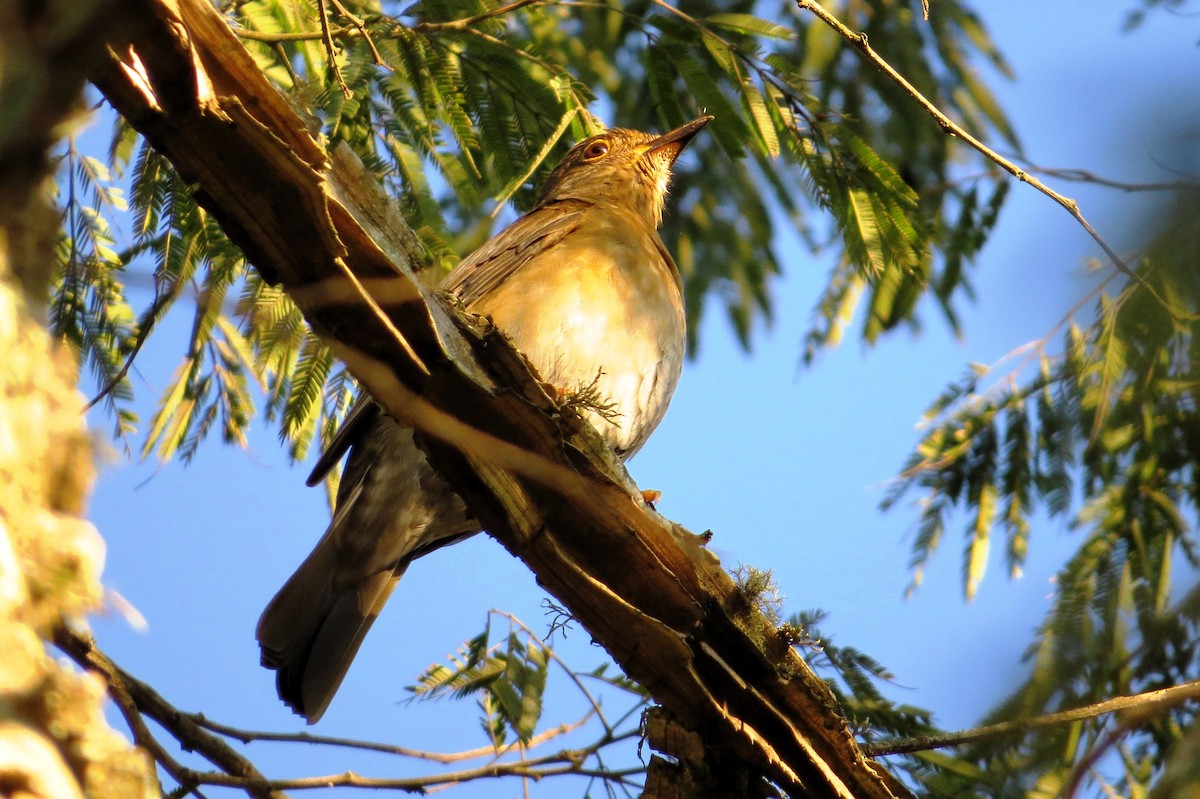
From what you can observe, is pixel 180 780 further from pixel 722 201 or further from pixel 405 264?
pixel 722 201

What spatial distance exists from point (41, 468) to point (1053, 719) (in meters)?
1.85

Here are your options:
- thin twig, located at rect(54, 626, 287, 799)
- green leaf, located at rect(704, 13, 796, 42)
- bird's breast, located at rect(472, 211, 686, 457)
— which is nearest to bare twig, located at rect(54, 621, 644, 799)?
thin twig, located at rect(54, 626, 287, 799)

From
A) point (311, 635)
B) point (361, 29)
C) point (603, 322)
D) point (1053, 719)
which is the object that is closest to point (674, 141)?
point (603, 322)

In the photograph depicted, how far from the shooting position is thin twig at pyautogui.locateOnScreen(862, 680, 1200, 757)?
2.23 meters

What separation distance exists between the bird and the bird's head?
3.56 feet

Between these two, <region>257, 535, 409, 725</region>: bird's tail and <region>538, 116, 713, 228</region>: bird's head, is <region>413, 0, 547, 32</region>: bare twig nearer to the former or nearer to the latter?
<region>257, 535, 409, 725</region>: bird's tail

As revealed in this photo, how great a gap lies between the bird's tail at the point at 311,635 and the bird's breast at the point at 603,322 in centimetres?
119

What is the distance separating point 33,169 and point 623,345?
3.35 metres

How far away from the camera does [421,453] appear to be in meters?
4.32

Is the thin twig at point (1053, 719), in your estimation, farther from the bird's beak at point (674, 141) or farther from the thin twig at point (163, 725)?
the bird's beak at point (674, 141)

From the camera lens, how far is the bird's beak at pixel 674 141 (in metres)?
5.66

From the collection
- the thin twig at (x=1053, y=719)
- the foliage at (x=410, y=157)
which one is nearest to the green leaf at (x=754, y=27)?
the foliage at (x=410, y=157)

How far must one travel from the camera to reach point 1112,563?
4574 mm

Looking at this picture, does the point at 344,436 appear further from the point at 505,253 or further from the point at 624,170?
the point at 624,170
